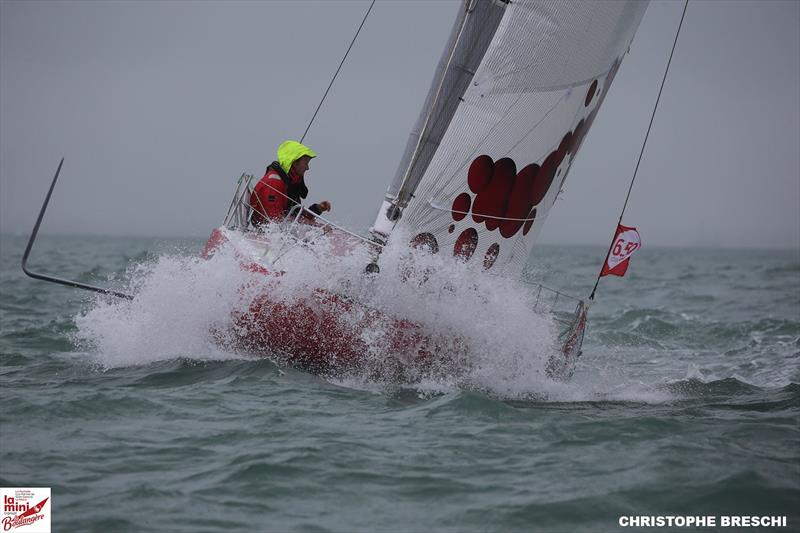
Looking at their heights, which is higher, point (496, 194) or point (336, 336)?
point (496, 194)

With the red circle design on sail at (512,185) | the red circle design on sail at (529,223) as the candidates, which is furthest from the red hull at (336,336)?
the red circle design on sail at (529,223)

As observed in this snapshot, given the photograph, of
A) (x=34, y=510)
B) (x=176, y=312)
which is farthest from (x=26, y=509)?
(x=176, y=312)

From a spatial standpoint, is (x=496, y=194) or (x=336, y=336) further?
(x=496, y=194)

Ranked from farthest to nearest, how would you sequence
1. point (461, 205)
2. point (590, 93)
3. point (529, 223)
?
point (529, 223) < point (590, 93) < point (461, 205)

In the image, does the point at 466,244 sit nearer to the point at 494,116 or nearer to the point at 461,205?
the point at 461,205

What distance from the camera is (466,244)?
7.31 m

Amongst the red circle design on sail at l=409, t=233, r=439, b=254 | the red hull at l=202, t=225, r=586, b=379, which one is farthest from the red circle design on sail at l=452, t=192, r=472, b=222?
the red hull at l=202, t=225, r=586, b=379

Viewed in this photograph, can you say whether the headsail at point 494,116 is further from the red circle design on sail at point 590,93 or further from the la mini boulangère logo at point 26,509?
the la mini boulangère logo at point 26,509

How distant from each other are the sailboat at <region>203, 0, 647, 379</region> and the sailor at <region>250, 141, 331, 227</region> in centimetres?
17

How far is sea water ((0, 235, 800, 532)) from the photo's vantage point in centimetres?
412

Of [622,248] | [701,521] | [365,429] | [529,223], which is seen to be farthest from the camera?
[529,223]

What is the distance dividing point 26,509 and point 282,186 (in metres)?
3.99

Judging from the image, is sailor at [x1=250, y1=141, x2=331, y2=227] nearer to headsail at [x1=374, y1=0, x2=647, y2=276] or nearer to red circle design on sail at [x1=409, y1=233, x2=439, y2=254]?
headsail at [x1=374, y1=0, x2=647, y2=276]

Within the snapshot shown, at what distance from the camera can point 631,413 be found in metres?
6.11
